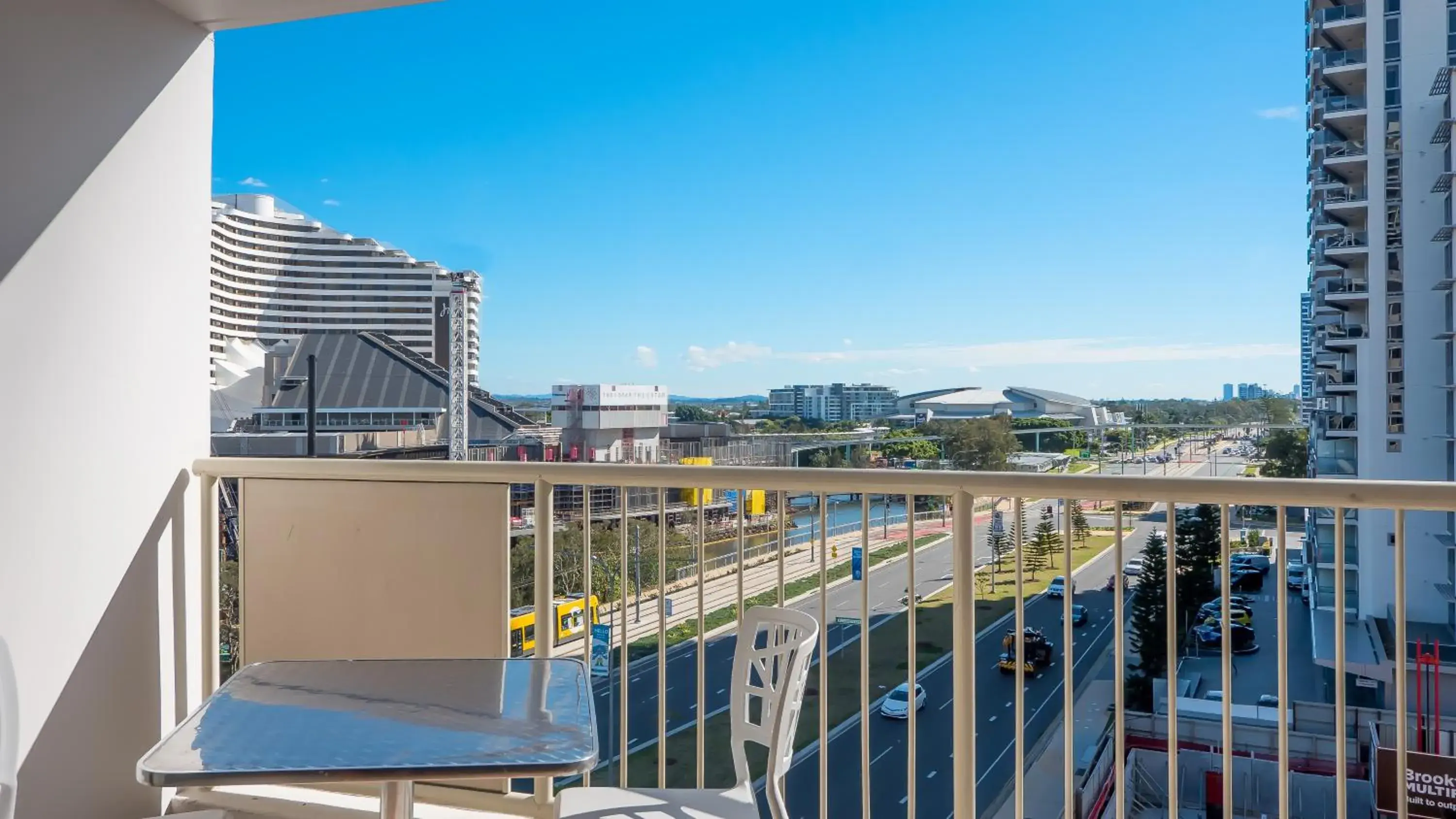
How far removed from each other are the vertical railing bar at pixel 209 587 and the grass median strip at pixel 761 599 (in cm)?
137

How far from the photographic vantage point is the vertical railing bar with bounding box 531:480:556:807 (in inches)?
101

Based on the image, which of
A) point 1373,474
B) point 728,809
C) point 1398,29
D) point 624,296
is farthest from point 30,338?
point 624,296

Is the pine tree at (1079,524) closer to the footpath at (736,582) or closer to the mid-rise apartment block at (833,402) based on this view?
the footpath at (736,582)

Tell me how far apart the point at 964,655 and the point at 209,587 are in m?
2.46

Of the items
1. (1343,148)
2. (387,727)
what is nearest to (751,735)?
(387,727)

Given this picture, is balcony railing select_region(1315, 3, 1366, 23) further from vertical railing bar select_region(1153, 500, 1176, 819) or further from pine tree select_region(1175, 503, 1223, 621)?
vertical railing bar select_region(1153, 500, 1176, 819)

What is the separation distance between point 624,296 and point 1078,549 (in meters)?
13.8

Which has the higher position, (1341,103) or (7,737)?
(1341,103)

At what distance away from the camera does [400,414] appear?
4.15 meters

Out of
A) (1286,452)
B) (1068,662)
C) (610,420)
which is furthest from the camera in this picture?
(1286,452)

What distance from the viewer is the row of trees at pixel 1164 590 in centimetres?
266

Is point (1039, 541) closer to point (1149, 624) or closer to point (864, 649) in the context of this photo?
point (1149, 624)

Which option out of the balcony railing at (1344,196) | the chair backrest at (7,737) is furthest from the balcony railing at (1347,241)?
the chair backrest at (7,737)

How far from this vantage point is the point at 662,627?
2424mm
